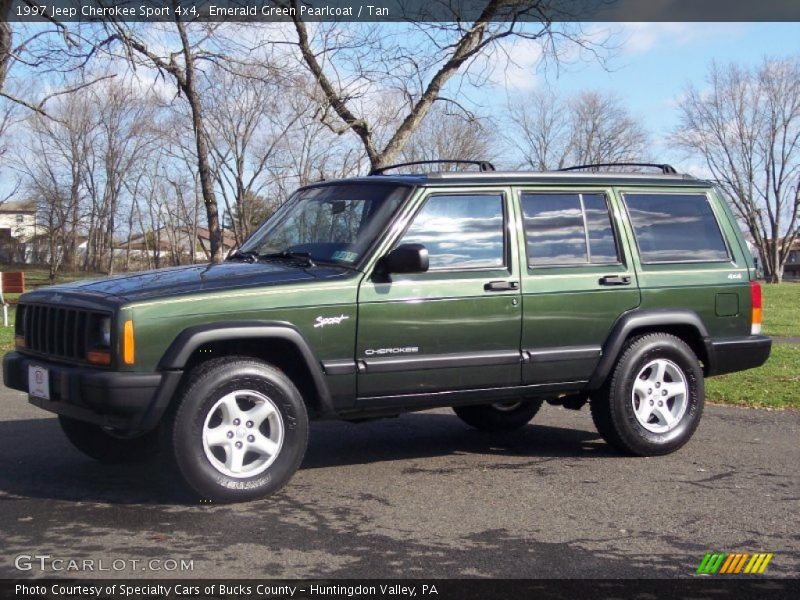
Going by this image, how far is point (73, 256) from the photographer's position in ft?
236

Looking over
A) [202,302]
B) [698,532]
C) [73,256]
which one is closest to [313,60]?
[202,302]

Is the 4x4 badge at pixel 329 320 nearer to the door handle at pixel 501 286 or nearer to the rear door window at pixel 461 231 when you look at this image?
the rear door window at pixel 461 231

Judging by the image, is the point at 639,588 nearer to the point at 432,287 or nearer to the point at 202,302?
the point at 432,287

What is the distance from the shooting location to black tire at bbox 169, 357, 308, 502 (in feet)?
16.5

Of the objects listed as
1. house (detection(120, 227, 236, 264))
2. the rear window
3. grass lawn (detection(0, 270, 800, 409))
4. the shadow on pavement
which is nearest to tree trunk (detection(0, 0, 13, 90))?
grass lawn (detection(0, 270, 800, 409))

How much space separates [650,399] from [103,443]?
12.5 ft

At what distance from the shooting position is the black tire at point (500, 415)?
7391 mm

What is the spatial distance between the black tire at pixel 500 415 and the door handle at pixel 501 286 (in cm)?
162

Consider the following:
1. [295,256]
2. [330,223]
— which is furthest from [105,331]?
[330,223]

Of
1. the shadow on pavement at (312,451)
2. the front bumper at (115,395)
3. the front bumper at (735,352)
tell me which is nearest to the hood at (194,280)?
the front bumper at (115,395)

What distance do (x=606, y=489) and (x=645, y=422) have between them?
1.06 meters

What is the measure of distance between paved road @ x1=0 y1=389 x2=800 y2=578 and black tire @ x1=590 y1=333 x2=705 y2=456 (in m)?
0.17

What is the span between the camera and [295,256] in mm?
5965

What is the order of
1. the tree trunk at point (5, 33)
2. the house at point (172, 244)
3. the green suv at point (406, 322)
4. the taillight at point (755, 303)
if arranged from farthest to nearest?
the house at point (172, 244) → the tree trunk at point (5, 33) → the taillight at point (755, 303) → the green suv at point (406, 322)
